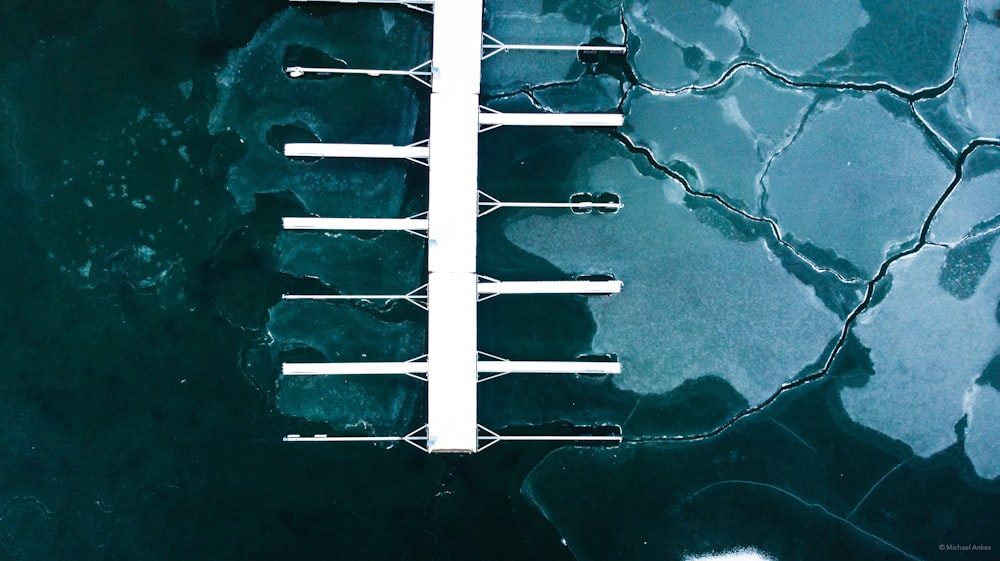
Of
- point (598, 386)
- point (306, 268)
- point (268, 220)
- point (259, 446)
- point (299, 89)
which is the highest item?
point (299, 89)

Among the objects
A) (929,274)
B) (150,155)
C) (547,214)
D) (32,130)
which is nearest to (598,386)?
(547,214)

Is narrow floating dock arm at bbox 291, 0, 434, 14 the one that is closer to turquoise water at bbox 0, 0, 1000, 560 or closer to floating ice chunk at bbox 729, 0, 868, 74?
turquoise water at bbox 0, 0, 1000, 560

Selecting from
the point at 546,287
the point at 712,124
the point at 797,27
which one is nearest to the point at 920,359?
the point at 712,124

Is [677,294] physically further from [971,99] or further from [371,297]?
[971,99]

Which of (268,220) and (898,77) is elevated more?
(898,77)

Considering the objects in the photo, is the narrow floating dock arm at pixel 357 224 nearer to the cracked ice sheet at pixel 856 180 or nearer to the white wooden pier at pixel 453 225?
the white wooden pier at pixel 453 225

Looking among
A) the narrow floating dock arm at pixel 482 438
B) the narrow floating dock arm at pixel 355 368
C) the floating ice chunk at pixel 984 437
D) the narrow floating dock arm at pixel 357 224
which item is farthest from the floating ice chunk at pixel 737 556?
the narrow floating dock arm at pixel 357 224

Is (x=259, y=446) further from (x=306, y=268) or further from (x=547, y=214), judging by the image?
(x=547, y=214)
